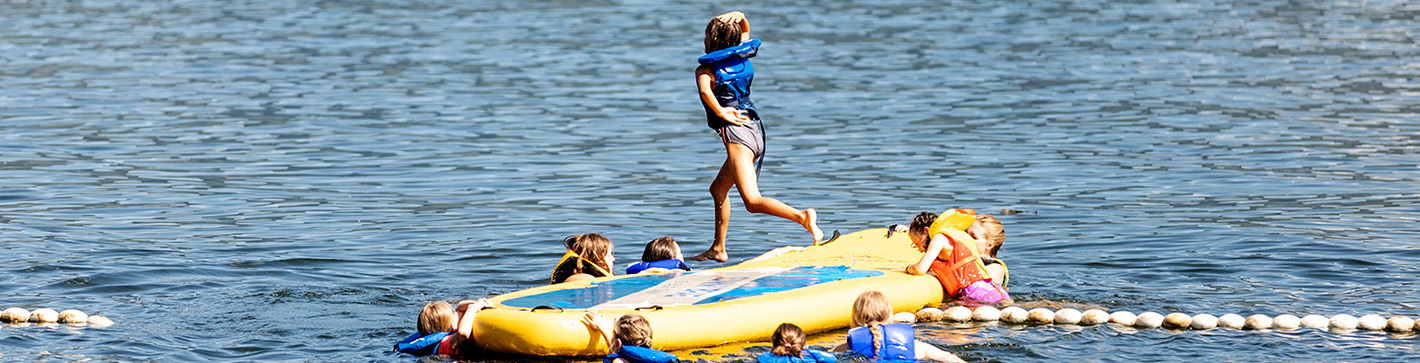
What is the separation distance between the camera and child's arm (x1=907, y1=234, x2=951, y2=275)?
9.48m

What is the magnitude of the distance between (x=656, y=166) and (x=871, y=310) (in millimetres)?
9224

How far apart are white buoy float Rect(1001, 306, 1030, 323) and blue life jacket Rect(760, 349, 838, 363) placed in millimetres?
1950

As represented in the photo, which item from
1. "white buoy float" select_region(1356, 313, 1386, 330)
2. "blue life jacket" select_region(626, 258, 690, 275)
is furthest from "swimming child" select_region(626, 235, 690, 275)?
"white buoy float" select_region(1356, 313, 1386, 330)

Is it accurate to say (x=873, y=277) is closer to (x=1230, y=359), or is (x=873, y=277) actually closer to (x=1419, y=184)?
(x=1230, y=359)

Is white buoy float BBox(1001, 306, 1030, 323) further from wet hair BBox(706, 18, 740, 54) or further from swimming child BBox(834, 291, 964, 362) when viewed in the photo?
wet hair BBox(706, 18, 740, 54)

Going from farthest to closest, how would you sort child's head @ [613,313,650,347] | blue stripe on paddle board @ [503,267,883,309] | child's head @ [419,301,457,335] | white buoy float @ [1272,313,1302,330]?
white buoy float @ [1272,313,1302,330] < blue stripe on paddle board @ [503,267,883,309] < child's head @ [419,301,457,335] < child's head @ [613,313,650,347]

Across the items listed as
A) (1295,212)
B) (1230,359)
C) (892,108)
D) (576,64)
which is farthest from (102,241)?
(576,64)

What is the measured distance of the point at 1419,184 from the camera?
47.7 feet

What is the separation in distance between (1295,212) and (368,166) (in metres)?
9.36

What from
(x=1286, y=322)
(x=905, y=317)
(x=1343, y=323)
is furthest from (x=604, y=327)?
(x=1343, y=323)

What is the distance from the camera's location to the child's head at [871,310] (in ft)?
25.2

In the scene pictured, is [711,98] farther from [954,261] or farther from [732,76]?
[954,261]

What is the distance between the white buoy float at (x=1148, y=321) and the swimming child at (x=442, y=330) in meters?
3.66

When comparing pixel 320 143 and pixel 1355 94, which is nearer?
pixel 320 143
